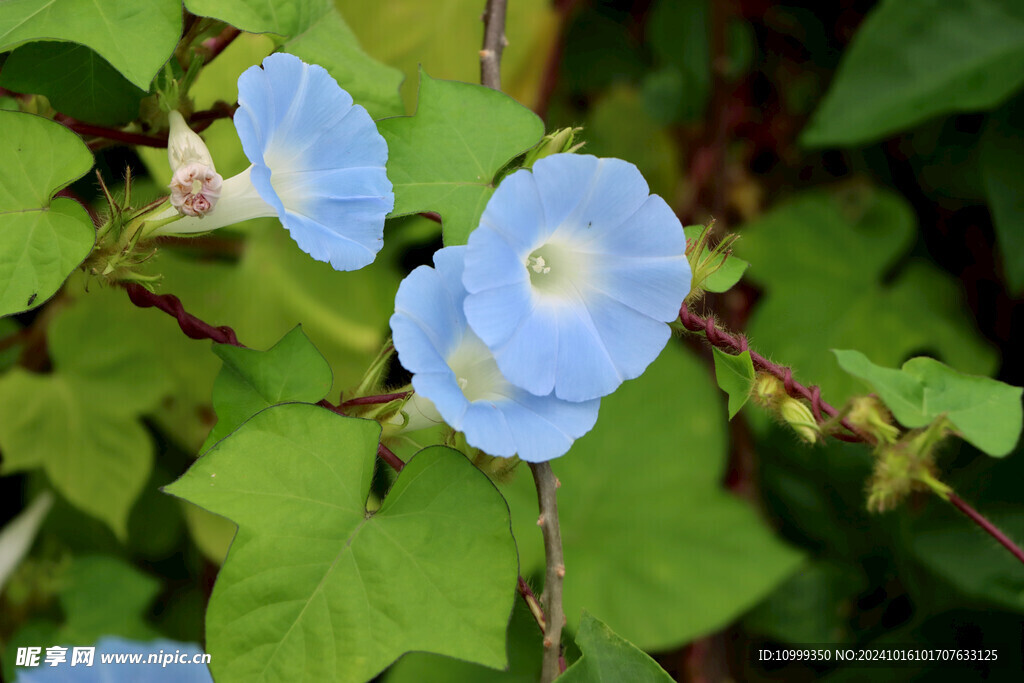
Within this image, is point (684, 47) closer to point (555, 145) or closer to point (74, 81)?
point (555, 145)

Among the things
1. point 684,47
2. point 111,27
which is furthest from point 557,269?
point 684,47

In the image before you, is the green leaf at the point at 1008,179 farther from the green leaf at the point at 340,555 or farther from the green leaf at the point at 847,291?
the green leaf at the point at 340,555

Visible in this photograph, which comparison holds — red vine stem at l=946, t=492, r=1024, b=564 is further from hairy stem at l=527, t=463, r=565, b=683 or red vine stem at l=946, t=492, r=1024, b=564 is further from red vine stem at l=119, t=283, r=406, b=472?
red vine stem at l=119, t=283, r=406, b=472

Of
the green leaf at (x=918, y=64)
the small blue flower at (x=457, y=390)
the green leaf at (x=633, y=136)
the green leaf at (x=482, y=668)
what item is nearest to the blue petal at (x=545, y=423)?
the small blue flower at (x=457, y=390)

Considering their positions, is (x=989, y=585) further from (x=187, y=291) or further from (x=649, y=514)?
(x=187, y=291)

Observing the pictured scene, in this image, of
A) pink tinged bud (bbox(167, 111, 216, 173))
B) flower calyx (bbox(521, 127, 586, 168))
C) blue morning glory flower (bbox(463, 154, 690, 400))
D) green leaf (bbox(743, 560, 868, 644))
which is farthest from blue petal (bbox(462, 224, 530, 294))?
green leaf (bbox(743, 560, 868, 644))

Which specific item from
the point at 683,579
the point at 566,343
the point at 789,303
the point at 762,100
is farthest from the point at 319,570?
the point at 762,100

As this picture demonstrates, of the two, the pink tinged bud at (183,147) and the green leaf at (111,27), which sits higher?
the green leaf at (111,27)
